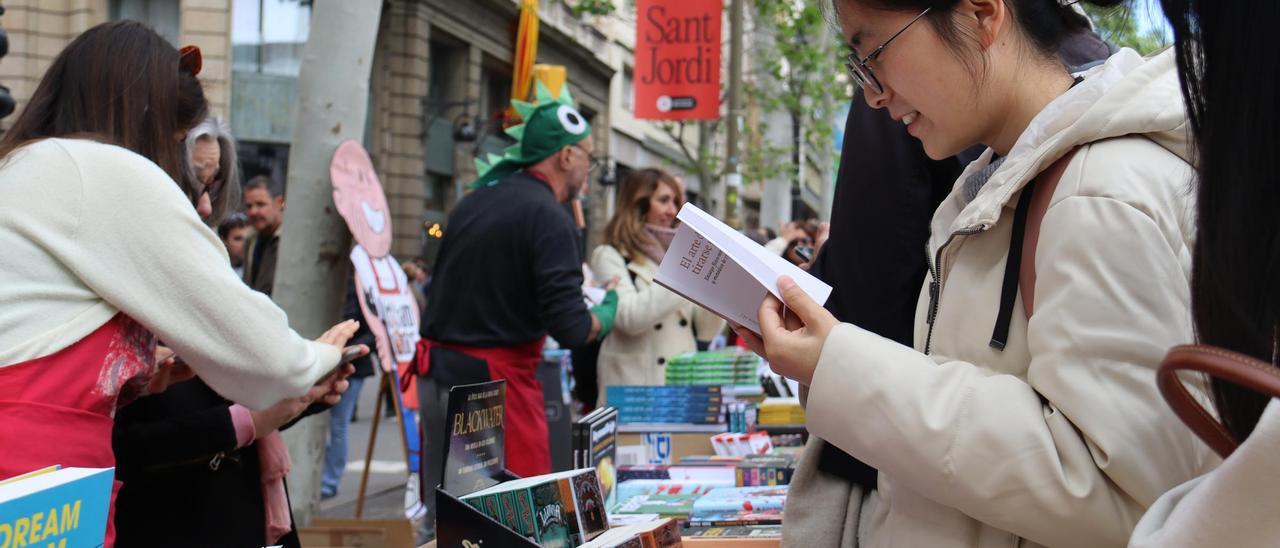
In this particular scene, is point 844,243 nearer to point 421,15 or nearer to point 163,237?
point 163,237

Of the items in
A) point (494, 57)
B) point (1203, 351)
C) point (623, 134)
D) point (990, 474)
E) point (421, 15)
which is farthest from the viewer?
point (623, 134)

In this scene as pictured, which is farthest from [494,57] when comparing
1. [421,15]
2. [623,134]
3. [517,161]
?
[517,161]

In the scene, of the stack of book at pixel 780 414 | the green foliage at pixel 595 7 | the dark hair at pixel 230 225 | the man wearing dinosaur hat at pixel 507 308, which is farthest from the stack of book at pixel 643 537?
the green foliage at pixel 595 7

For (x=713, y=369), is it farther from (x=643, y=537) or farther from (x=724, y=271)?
(x=724, y=271)

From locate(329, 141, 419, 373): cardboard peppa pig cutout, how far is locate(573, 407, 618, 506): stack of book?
188cm

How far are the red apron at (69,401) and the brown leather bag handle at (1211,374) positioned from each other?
1.78 m

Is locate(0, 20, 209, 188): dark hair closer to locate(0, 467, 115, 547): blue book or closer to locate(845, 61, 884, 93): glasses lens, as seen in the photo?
locate(0, 467, 115, 547): blue book

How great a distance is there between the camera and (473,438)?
229 cm

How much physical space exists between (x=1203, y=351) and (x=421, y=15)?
21220 millimetres

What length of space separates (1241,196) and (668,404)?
3562 millimetres

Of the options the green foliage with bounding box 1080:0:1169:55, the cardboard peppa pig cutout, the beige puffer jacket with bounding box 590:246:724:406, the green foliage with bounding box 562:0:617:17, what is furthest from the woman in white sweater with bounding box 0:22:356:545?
the green foliage with bounding box 562:0:617:17

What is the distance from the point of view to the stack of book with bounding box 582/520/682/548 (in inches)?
79.0

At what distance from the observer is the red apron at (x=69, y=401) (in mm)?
2084

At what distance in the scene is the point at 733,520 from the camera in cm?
272
